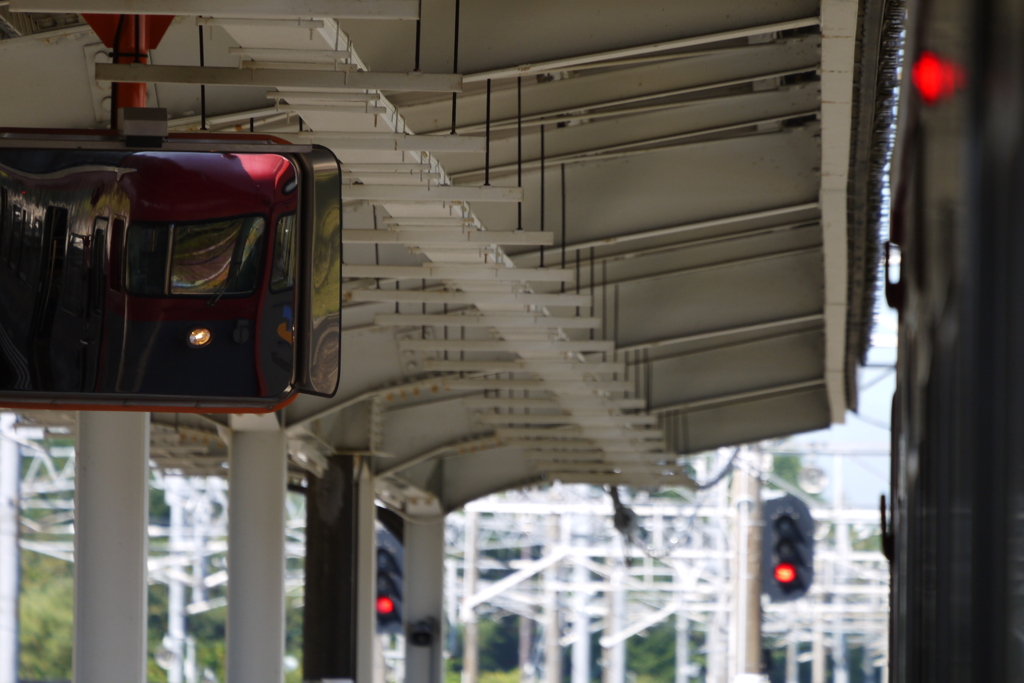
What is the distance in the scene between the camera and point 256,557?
536 inches

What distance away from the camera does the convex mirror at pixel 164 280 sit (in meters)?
3.63

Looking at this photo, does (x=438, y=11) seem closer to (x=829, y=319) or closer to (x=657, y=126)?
(x=657, y=126)

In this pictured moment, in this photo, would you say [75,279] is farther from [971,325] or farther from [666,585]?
[666,585]

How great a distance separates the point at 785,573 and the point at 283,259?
1216 centimetres

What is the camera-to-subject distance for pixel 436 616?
22531mm

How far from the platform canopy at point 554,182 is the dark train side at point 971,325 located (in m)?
2.68

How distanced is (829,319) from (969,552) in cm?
1161

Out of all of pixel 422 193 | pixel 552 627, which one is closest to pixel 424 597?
pixel 552 627

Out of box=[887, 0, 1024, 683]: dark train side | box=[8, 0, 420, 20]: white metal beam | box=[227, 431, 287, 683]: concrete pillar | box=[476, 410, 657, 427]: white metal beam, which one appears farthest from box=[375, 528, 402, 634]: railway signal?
box=[887, 0, 1024, 683]: dark train side

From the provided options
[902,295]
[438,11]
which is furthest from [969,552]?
[438,11]

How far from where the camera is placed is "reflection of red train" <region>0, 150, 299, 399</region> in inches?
143

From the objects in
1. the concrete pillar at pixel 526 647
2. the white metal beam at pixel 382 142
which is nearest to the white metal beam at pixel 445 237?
the white metal beam at pixel 382 142

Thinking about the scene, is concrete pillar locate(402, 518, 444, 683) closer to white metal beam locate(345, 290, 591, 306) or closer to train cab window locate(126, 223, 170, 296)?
white metal beam locate(345, 290, 591, 306)

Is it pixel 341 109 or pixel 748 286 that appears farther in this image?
pixel 748 286
